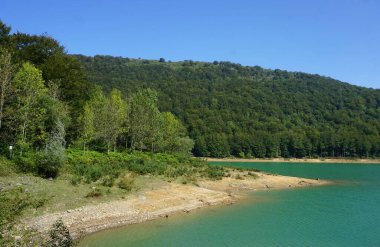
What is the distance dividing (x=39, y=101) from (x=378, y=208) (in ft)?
118

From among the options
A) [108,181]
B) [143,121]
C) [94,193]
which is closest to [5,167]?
[94,193]

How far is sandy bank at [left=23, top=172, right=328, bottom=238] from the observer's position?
25.3 meters

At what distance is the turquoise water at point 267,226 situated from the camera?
25219mm

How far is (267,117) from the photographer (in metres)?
167

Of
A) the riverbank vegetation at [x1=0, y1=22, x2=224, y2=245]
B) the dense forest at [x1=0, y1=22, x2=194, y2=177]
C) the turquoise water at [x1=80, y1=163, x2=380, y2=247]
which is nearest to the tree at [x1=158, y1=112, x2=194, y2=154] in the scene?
the dense forest at [x1=0, y1=22, x2=194, y2=177]

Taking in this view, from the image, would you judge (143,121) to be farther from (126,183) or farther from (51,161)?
(51,161)

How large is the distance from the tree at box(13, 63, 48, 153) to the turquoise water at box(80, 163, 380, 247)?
16.5 metres

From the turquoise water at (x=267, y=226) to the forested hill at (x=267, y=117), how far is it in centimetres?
8111

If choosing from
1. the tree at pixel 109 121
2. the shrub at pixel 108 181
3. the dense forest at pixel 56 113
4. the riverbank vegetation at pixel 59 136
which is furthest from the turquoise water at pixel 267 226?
the tree at pixel 109 121

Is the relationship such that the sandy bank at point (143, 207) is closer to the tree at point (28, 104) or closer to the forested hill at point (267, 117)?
the tree at point (28, 104)

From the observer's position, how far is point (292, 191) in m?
50.1

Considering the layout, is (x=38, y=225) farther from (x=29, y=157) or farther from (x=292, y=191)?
(x=292, y=191)

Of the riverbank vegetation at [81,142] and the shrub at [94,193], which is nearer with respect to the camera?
the riverbank vegetation at [81,142]

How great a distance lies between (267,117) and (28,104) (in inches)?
5465
